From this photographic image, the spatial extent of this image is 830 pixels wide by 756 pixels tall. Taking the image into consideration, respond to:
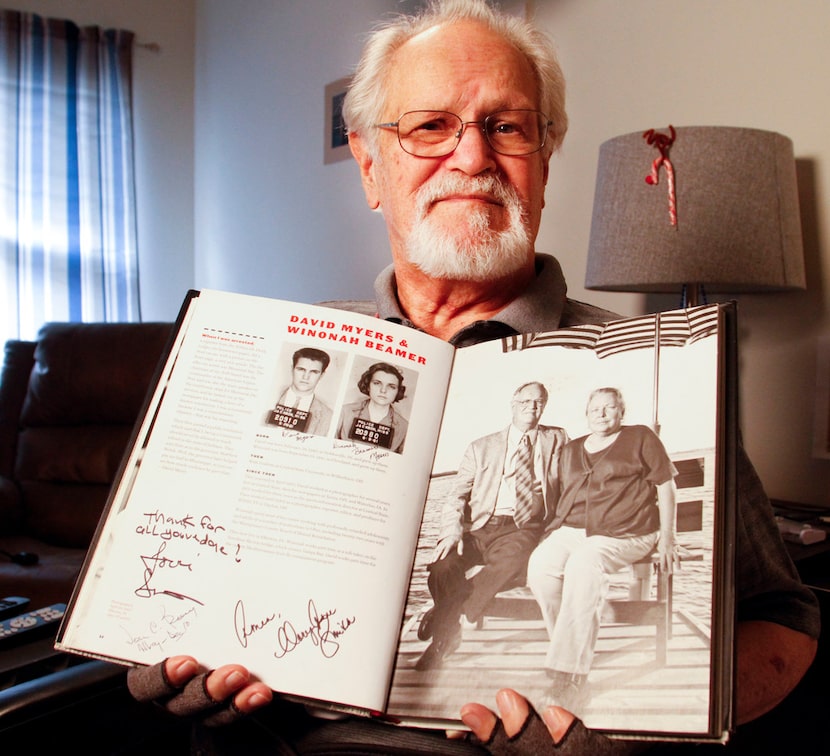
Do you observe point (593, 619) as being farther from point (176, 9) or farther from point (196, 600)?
point (176, 9)

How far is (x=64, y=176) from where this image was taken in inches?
123

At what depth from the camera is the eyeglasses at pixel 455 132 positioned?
0.92 m

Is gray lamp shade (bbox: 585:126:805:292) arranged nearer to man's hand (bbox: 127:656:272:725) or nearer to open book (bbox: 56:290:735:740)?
open book (bbox: 56:290:735:740)

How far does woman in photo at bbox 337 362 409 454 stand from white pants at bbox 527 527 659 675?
162mm

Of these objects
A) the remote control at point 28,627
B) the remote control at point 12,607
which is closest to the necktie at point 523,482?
the remote control at point 28,627

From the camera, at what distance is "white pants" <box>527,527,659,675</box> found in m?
0.51

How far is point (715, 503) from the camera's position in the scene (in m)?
0.51

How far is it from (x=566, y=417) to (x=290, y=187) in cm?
260

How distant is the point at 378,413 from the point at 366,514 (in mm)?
90

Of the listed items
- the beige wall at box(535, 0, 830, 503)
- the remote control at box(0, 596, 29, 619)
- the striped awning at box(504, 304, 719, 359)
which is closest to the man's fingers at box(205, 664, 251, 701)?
the striped awning at box(504, 304, 719, 359)

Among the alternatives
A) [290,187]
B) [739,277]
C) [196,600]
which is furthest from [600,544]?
[290,187]

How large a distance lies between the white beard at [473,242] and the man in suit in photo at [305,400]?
292 mm

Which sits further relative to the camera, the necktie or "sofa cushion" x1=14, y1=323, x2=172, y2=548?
"sofa cushion" x1=14, y1=323, x2=172, y2=548
